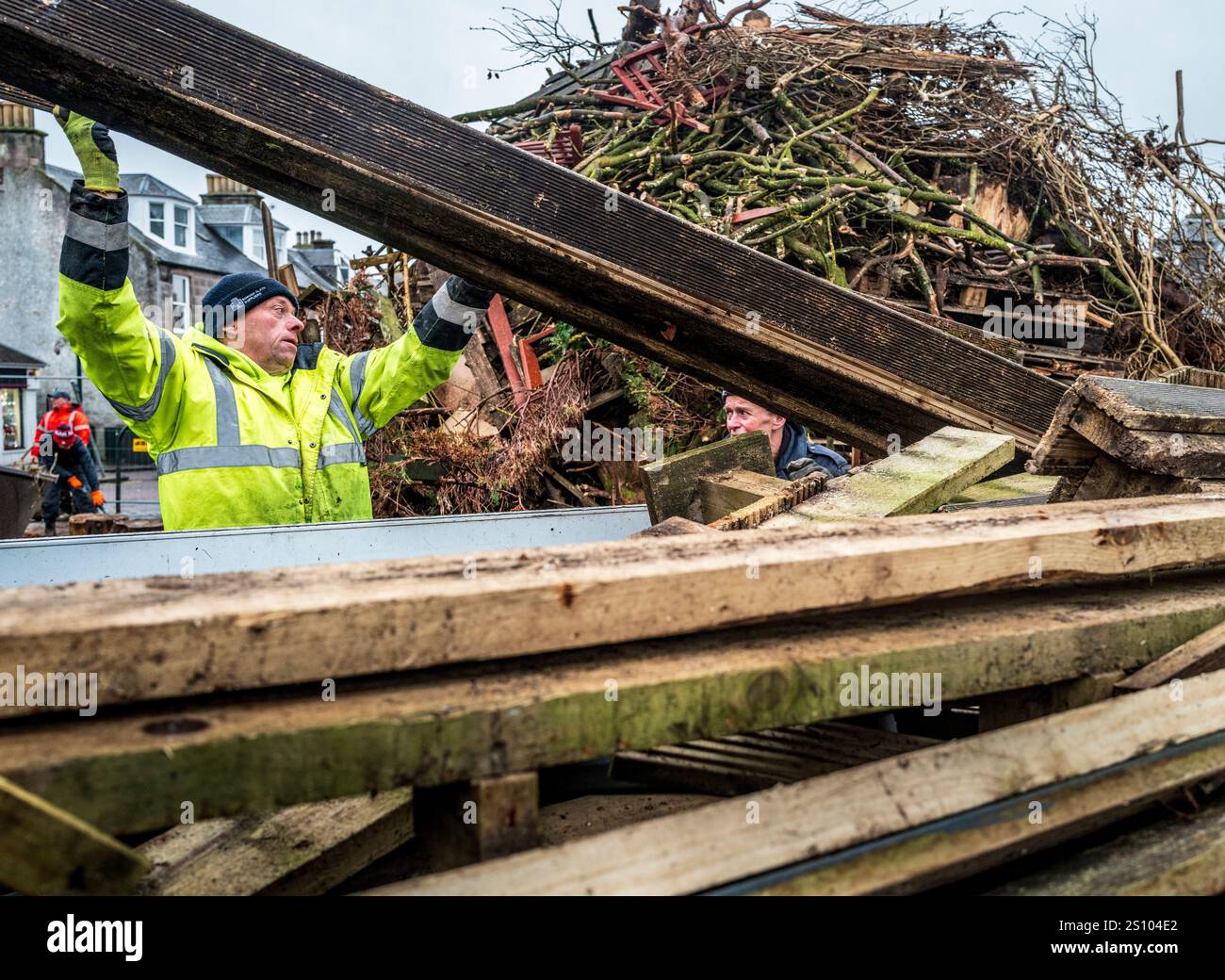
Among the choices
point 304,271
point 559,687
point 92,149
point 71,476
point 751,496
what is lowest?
point 559,687

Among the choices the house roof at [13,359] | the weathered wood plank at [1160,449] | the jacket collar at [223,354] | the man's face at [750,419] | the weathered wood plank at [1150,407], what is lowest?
the weathered wood plank at [1160,449]

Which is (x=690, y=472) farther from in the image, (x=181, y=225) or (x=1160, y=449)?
(x=181, y=225)

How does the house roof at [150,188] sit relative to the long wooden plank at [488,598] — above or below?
above

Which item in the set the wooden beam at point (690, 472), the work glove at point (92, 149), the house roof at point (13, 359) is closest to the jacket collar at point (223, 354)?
the work glove at point (92, 149)

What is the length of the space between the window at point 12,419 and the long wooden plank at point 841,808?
25.7 m

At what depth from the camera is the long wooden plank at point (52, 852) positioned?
37.9 inches

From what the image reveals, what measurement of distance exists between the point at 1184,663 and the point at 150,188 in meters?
34.3

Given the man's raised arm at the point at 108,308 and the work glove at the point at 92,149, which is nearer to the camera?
the work glove at the point at 92,149

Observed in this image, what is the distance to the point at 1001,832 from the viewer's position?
1419 millimetres

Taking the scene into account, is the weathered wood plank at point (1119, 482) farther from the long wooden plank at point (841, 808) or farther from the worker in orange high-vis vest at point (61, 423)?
the worker in orange high-vis vest at point (61, 423)

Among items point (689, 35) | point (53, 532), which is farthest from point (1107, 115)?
point (53, 532)

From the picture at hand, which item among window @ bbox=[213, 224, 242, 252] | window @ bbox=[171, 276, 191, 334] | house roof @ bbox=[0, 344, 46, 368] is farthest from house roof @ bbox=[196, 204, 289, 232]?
house roof @ bbox=[0, 344, 46, 368]

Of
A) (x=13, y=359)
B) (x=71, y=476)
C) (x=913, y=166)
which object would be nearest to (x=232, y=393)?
(x=913, y=166)

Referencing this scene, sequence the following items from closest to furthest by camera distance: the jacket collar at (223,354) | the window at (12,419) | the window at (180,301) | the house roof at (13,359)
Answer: the jacket collar at (223,354) < the house roof at (13,359) < the window at (12,419) < the window at (180,301)
